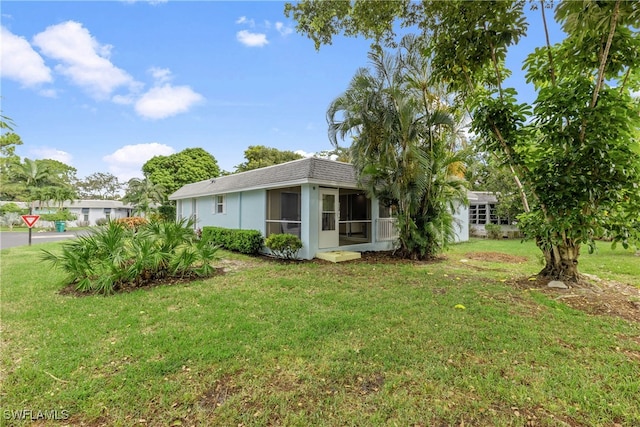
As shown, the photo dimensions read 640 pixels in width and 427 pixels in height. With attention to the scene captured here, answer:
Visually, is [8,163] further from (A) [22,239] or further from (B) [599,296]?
(B) [599,296]

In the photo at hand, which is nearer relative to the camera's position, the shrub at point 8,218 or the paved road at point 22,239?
the paved road at point 22,239

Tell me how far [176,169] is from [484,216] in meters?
31.7

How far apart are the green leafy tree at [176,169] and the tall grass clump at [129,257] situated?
90.1 ft

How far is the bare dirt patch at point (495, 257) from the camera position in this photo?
10.4 metres

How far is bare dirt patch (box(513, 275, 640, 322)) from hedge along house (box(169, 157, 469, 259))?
4.23 m

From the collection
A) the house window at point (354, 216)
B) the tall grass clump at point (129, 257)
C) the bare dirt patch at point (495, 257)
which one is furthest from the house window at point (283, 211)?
the bare dirt patch at point (495, 257)

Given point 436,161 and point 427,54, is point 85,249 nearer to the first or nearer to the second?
point 427,54

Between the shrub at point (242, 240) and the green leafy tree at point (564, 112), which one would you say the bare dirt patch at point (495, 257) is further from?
the shrub at point (242, 240)

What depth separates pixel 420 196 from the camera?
9375 mm

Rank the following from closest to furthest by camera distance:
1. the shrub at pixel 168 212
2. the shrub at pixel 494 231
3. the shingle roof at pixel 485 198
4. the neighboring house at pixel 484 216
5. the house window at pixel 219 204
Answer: the house window at pixel 219 204 → the shrub at pixel 494 231 → the neighboring house at pixel 484 216 → the shingle roof at pixel 485 198 → the shrub at pixel 168 212

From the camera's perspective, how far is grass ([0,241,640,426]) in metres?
2.55

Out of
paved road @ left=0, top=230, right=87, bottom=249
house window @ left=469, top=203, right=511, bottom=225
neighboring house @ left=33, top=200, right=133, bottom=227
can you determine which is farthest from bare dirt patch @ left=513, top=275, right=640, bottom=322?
neighboring house @ left=33, top=200, right=133, bottom=227

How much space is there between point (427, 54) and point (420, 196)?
13.8ft

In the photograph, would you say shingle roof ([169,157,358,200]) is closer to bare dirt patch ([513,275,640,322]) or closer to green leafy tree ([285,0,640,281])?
green leafy tree ([285,0,640,281])
